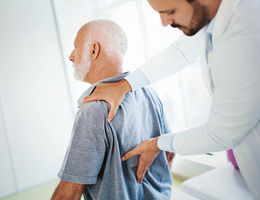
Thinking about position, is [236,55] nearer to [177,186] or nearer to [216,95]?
[216,95]

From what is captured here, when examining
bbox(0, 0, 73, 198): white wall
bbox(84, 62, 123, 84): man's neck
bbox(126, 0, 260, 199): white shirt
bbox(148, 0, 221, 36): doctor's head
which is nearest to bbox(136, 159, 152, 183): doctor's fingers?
bbox(126, 0, 260, 199): white shirt

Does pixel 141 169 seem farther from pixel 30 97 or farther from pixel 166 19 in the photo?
pixel 30 97

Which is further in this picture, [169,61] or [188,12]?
[169,61]

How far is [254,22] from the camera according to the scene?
1.86ft

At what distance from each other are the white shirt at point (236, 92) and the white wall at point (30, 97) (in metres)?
2.58

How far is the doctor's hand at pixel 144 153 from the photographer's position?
89 centimetres

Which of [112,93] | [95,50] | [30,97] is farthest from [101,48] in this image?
[30,97]

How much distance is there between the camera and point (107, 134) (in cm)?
91

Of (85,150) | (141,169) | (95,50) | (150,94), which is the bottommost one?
(141,169)

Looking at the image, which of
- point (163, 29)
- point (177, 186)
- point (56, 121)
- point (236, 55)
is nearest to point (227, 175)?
point (236, 55)

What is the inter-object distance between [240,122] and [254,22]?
24cm

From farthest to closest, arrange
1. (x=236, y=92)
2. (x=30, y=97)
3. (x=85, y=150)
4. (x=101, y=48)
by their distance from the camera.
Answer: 1. (x=30, y=97)
2. (x=101, y=48)
3. (x=85, y=150)
4. (x=236, y=92)

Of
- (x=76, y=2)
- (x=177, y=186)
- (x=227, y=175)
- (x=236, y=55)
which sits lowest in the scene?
(x=177, y=186)

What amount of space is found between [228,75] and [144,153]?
0.48 metres
